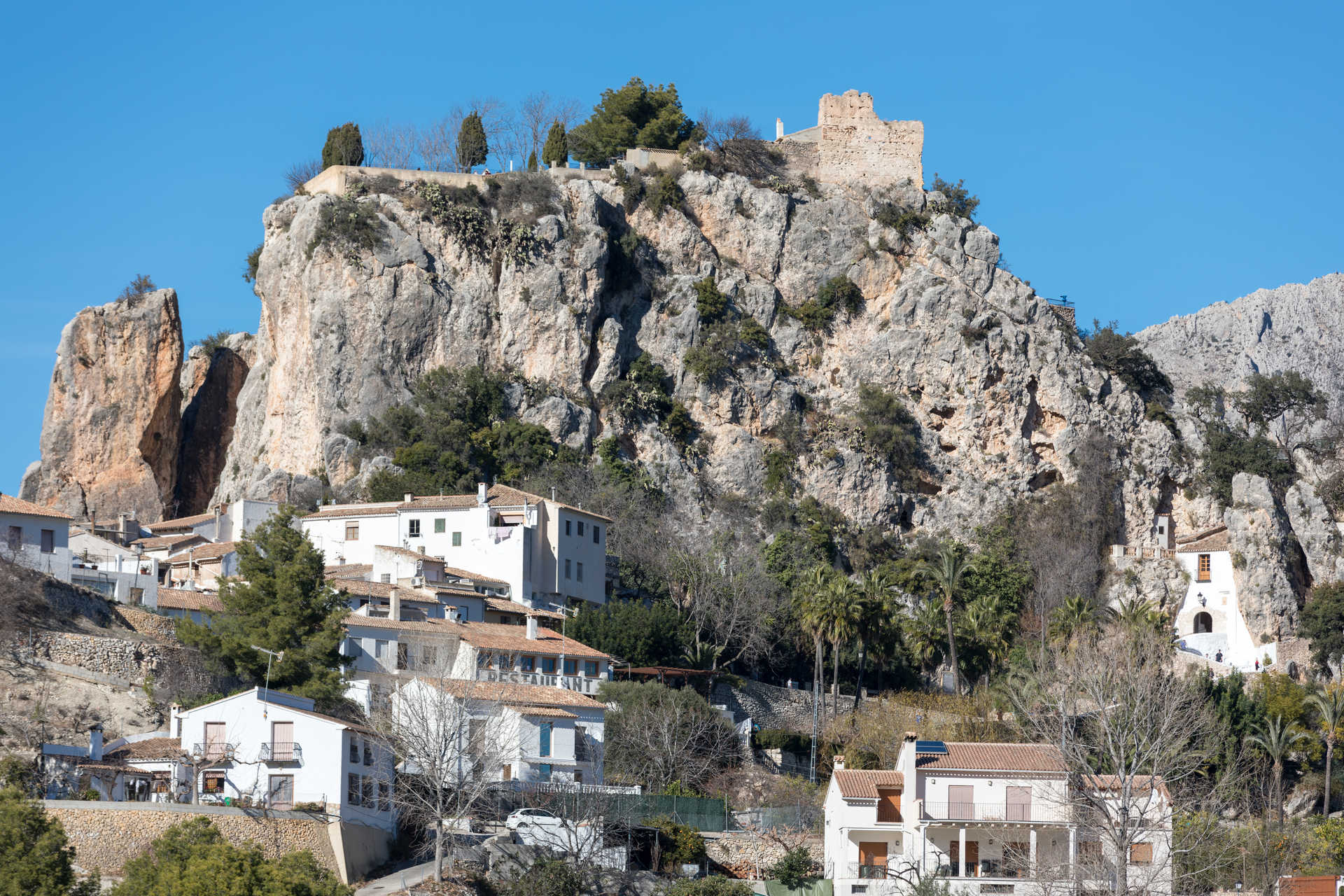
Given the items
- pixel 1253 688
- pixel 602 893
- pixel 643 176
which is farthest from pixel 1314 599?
pixel 602 893

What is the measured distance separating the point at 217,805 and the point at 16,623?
43.5 feet

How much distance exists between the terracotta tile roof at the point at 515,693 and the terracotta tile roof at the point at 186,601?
9.82 meters

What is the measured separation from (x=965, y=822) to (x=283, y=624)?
2128cm

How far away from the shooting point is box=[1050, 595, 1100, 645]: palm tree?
256 feet

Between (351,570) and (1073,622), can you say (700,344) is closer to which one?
(1073,622)

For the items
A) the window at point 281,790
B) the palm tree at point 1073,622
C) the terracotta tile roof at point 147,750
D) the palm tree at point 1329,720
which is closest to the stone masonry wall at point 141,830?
the window at point 281,790

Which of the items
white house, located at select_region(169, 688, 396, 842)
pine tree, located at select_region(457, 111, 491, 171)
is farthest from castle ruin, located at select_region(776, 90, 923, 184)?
white house, located at select_region(169, 688, 396, 842)

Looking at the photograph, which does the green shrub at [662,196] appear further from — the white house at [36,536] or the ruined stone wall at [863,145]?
the white house at [36,536]

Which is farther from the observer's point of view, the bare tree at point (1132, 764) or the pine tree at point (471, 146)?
the pine tree at point (471, 146)

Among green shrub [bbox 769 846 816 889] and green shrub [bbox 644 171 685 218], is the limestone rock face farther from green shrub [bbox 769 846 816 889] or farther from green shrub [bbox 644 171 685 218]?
green shrub [bbox 769 846 816 889]

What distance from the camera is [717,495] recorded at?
91.9m

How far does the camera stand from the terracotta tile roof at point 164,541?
79750 millimetres

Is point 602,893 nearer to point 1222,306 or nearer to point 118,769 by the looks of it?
point 118,769

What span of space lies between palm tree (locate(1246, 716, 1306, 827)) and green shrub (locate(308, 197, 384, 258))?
47.5 m
